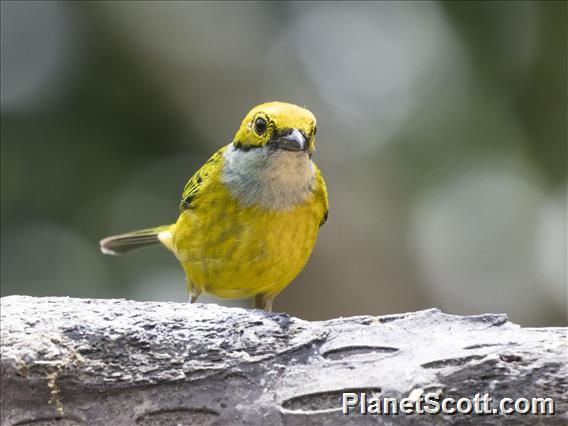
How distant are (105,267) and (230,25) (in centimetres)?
335

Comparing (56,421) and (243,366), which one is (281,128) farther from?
(56,421)

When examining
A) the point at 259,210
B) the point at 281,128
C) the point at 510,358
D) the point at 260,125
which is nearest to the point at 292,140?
the point at 281,128

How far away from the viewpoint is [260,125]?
4.61 meters

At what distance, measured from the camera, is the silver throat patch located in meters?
4.60

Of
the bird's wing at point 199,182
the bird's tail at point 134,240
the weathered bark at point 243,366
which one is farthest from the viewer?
the bird's tail at point 134,240

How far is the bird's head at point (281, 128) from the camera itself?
444 cm

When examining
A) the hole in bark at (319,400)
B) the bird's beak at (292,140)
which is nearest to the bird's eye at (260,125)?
the bird's beak at (292,140)

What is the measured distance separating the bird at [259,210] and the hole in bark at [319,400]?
1.52m

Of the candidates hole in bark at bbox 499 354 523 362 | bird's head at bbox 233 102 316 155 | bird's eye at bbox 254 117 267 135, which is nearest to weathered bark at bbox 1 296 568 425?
hole in bark at bbox 499 354 523 362

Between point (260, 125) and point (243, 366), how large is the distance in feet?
5.78

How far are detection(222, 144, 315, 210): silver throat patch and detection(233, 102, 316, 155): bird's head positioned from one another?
6cm

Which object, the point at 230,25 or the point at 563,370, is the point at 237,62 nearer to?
the point at 230,25

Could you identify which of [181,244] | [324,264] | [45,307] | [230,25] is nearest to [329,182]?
[324,264]

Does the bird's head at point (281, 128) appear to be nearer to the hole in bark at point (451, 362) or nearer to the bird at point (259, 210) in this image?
the bird at point (259, 210)
